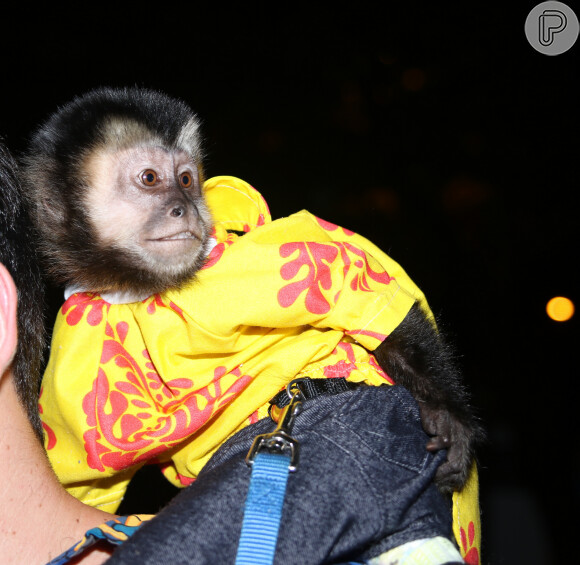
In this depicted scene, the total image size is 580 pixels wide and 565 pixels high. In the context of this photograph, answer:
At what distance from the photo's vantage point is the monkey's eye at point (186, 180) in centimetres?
175

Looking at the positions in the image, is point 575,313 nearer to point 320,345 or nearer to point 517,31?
point 517,31

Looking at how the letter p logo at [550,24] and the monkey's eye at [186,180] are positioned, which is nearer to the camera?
the monkey's eye at [186,180]

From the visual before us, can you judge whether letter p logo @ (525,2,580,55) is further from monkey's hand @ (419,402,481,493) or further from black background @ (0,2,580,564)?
monkey's hand @ (419,402,481,493)

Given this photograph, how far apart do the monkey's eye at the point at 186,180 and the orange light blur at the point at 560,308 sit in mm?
2822

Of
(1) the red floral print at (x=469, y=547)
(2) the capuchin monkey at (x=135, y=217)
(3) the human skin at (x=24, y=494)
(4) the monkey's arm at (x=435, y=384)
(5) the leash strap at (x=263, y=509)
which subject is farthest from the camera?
(2) the capuchin monkey at (x=135, y=217)

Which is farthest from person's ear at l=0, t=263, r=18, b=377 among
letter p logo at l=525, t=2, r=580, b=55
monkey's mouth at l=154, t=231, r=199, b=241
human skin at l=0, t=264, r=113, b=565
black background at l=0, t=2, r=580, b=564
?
letter p logo at l=525, t=2, r=580, b=55

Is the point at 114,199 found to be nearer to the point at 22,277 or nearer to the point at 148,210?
the point at 148,210

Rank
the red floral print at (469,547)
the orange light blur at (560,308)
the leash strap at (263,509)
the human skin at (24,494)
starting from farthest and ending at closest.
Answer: the orange light blur at (560,308) < the red floral print at (469,547) < the human skin at (24,494) < the leash strap at (263,509)

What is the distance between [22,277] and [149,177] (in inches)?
24.3

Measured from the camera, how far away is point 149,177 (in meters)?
1.68

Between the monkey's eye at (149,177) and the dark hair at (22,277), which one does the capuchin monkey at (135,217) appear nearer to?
the monkey's eye at (149,177)

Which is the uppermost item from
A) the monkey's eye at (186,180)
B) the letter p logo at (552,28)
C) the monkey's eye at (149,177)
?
the letter p logo at (552,28)

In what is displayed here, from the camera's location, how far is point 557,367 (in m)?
3.72

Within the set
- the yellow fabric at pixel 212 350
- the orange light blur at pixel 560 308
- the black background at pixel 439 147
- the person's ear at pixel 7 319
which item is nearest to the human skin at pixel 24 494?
the person's ear at pixel 7 319
